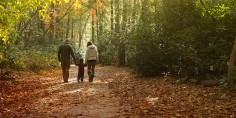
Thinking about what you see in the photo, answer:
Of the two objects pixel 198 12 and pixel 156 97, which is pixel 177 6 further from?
pixel 156 97

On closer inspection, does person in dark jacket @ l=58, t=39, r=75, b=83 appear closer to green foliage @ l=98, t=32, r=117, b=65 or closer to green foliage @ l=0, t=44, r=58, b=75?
green foliage @ l=0, t=44, r=58, b=75

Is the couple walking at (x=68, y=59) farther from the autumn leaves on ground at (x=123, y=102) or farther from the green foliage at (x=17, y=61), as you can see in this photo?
the autumn leaves on ground at (x=123, y=102)

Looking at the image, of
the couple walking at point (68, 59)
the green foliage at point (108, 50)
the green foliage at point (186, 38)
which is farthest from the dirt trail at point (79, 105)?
the green foliage at point (108, 50)

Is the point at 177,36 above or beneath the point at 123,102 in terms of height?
above

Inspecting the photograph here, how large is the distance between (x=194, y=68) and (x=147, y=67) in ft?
11.8

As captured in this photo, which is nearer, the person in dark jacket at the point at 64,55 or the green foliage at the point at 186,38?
the green foliage at the point at 186,38

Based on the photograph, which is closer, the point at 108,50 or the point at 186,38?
the point at 186,38

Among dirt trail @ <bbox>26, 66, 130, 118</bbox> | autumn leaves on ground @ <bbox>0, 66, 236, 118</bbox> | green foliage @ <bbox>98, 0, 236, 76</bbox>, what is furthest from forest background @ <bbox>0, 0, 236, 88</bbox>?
dirt trail @ <bbox>26, 66, 130, 118</bbox>

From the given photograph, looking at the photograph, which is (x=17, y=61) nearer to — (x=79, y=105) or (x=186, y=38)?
(x=79, y=105)

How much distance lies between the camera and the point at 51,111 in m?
8.27

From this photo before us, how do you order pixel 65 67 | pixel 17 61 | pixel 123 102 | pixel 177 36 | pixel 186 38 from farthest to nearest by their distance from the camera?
pixel 17 61 → pixel 65 67 → pixel 177 36 → pixel 186 38 → pixel 123 102

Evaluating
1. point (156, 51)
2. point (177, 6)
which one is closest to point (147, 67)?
point (156, 51)

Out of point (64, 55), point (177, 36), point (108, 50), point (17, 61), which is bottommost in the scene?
point (17, 61)

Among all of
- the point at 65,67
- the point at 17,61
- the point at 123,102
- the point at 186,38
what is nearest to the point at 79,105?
the point at 123,102
